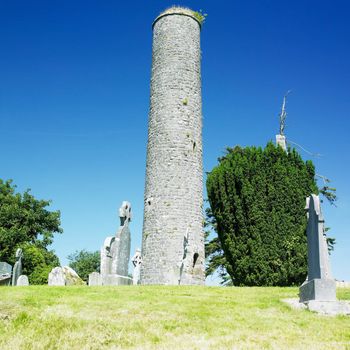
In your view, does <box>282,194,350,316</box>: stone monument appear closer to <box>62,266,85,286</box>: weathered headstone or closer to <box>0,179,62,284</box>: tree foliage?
<box>62,266,85,286</box>: weathered headstone

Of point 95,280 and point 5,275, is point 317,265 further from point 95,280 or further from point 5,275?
point 5,275

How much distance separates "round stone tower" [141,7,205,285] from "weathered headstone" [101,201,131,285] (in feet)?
18.5

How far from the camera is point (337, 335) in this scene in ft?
23.8

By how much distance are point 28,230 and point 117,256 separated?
Result: 23.5 m

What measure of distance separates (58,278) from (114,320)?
11928mm

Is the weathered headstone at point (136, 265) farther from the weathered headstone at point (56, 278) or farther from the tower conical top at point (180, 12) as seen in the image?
the tower conical top at point (180, 12)

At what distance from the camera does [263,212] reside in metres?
20.0

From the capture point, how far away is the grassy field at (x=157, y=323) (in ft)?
22.1

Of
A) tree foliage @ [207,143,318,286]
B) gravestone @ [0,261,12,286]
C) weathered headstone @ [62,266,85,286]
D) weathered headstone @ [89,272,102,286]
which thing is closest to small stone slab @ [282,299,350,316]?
weathered headstone @ [89,272,102,286]

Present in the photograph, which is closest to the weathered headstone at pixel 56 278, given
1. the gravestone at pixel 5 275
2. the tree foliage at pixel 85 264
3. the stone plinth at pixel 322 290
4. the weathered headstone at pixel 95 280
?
the gravestone at pixel 5 275

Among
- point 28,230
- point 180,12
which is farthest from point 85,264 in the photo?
point 180,12

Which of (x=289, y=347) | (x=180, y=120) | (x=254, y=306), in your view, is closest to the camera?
(x=289, y=347)

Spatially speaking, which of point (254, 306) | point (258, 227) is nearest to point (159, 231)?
point (258, 227)

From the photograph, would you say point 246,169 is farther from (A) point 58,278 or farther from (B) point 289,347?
(B) point 289,347
